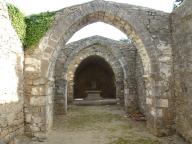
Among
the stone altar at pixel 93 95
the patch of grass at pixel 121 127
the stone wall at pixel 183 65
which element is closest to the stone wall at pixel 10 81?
the patch of grass at pixel 121 127

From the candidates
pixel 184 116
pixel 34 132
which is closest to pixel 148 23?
pixel 184 116

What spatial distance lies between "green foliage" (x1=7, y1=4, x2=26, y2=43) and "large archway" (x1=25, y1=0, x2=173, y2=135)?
22.8 inches

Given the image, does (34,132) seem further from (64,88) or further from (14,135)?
(64,88)

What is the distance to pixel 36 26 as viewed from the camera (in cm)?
686

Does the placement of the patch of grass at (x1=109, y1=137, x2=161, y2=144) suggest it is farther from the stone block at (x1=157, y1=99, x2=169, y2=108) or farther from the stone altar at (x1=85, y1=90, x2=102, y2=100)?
the stone altar at (x1=85, y1=90, x2=102, y2=100)

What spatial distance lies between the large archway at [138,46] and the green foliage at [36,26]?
0.51 ft

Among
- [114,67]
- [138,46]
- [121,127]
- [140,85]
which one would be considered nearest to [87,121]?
[121,127]

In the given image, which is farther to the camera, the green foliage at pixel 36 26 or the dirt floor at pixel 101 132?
the green foliage at pixel 36 26

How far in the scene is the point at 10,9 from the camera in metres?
5.81

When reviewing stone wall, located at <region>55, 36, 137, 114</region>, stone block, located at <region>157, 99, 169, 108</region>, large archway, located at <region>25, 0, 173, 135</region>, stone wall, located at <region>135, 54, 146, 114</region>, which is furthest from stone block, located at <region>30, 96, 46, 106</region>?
stone wall, located at <region>135, 54, 146, 114</region>

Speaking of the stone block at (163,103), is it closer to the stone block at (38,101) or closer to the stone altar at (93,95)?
the stone block at (38,101)

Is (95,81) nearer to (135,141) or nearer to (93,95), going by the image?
(93,95)

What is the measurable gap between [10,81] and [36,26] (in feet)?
6.41

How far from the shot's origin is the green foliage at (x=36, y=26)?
6750 mm
